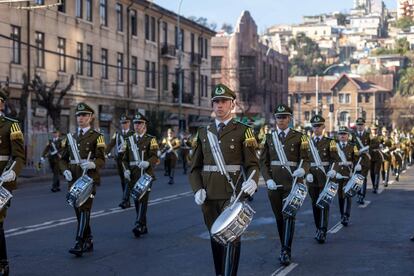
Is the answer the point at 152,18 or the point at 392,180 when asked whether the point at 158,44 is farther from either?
the point at 392,180

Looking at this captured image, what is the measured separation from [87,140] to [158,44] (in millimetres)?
40872

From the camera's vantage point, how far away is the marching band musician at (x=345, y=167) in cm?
1362

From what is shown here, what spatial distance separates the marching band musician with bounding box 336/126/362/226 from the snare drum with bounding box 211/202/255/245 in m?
6.14

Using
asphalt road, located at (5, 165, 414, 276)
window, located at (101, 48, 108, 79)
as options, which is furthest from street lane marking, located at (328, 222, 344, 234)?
window, located at (101, 48, 108, 79)

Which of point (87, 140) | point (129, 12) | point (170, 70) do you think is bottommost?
point (87, 140)

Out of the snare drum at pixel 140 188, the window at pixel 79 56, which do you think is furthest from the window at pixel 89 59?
the snare drum at pixel 140 188

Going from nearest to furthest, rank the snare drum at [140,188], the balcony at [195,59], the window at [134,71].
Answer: the snare drum at [140,188] < the window at [134,71] < the balcony at [195,59]

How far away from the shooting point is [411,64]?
110750mm

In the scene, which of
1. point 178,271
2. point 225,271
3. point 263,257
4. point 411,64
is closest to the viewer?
point 225,271

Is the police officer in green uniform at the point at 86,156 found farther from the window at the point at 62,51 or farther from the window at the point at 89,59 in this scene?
the window at the point at 89,59

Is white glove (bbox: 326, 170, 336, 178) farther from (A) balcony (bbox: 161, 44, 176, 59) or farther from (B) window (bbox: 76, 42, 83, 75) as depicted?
(A) balcony (bbox: 161, 44, 176, 59)

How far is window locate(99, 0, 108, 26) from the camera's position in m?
41.9

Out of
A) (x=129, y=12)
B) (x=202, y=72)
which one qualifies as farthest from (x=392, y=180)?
(x=202, y=72)

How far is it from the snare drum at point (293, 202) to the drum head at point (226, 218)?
279cm
